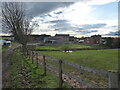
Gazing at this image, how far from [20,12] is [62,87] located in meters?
19.5

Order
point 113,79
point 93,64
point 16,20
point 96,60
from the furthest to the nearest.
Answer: point 16,20 < point 96,60 < point 93,64 < point 113,79

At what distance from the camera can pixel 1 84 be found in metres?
6.94

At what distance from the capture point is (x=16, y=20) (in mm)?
22453

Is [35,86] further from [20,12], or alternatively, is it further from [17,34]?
[20,12]

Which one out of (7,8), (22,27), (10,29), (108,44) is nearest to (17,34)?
(22,27)

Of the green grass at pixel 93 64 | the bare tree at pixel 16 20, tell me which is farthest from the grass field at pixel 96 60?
the bare tree at pixel 16 20

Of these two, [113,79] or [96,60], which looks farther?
[96,60]

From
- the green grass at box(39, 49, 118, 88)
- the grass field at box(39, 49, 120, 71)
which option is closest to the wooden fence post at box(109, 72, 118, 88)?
the green grass at box(39, 49, 118, 88)

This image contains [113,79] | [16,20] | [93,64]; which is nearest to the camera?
[113,79]

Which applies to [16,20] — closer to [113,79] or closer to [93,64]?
[93,64]

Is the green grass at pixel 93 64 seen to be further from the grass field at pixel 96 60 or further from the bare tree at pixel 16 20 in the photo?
the bare tree at pixel 16 20

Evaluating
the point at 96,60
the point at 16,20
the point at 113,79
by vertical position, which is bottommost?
the point at 96,60

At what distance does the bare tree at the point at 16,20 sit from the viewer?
21859 mm

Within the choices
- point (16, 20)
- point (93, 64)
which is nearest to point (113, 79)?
point (93, 64)
